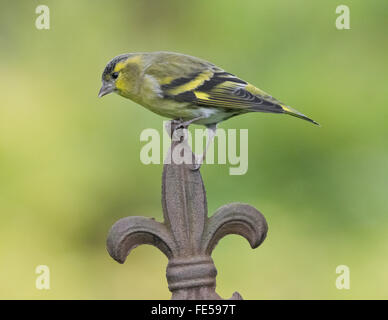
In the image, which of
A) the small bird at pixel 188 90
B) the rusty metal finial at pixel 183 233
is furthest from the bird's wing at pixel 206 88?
the rusty metal finial at pixel 183 233

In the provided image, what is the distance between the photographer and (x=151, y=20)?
139 inches

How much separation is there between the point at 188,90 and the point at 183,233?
1.07m

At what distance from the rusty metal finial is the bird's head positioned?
116 cm

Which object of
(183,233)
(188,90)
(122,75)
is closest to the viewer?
(183,233)

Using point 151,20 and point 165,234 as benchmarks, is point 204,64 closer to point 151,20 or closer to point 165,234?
point 151,20

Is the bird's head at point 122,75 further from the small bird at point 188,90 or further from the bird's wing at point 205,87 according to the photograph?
the bird's wing at point 205,87

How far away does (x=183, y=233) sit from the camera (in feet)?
6.41

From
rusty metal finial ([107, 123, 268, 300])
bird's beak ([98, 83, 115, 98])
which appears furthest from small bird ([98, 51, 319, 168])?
rusty metal finial ([107, 123, 268, 300])

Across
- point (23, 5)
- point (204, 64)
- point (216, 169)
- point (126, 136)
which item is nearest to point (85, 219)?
point (126, 136)

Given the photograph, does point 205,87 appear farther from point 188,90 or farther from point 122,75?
point 122,75

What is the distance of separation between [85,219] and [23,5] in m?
1.19

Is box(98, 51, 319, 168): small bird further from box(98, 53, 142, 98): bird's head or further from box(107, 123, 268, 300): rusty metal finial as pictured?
box(107, 123, 268, 300): rusty metal finial

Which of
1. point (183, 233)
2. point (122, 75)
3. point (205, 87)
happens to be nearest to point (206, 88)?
point (205, 87)

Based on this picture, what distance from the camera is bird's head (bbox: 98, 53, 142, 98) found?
308 cm
